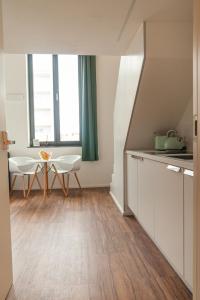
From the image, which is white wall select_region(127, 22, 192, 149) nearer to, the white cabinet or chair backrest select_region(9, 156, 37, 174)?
the white cabinet

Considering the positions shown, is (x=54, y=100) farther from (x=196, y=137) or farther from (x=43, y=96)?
(x=196, y=137)

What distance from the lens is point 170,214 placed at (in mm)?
1872

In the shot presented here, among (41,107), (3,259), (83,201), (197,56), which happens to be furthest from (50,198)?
(197,56)

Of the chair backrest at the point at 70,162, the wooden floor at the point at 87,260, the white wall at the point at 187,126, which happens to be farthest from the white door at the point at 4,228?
the chair backrest at the point at 70,162

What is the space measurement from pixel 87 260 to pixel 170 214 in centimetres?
84

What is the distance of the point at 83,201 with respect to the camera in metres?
4.54

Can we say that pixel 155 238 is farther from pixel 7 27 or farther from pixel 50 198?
pixel 50 198

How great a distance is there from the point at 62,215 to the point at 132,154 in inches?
53.5

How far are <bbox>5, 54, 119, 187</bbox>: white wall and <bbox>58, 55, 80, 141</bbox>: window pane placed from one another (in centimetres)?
40

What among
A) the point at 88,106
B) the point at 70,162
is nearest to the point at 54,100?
the point at 88,106

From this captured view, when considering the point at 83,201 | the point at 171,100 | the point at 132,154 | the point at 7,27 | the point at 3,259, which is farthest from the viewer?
the point at 83,201

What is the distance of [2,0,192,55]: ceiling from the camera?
6.75 ft

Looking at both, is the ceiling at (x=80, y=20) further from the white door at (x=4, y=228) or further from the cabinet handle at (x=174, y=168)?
the cabinet handle at (x=174, y=168)

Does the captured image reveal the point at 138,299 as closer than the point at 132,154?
Yes
